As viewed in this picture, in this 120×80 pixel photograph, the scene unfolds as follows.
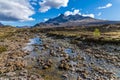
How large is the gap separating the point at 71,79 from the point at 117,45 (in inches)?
1644

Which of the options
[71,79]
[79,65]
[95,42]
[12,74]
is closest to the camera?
[71,79]

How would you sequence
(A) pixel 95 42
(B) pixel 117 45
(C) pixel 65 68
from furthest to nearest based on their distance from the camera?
(A) pixel 95 42
(B) pixel 117 45
(C) pixel 65 68

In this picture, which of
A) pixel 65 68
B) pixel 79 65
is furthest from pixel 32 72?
pixel 79 65

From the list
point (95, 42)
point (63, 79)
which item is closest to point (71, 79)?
point (63, 79)

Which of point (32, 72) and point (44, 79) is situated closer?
point (44, 79)

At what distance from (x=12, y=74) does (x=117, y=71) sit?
886 inches

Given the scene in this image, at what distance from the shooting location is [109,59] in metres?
50.2

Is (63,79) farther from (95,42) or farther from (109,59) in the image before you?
(95,42)

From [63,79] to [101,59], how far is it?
63.9ft

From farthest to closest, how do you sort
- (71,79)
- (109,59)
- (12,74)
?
(109,59)
(12,74)
(71,79)

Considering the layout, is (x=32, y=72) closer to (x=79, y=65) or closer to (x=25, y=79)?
(x=25, y=79)

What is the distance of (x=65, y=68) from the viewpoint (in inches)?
1655

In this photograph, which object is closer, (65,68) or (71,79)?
(71,79)

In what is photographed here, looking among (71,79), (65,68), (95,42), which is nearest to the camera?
(71,79)
